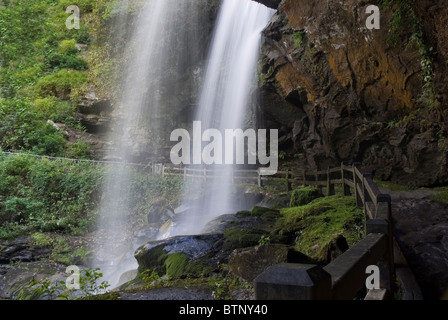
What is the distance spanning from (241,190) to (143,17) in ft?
51.2

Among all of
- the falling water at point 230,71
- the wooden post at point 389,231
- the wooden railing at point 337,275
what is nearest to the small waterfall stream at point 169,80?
the falling water at point 230,71

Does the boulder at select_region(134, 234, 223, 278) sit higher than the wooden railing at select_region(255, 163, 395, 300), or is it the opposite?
the wooden railing at select_region(255, 163, 395, 300)

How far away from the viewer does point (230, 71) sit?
2033cm

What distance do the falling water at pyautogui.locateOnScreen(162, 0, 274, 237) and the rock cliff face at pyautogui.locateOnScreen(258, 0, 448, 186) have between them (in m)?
4.16

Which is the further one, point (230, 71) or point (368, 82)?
point (230, 71)

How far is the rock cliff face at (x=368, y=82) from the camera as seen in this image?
7719 mm

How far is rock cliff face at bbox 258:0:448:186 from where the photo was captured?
7.72 meters

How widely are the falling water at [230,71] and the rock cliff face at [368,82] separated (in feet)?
13.6

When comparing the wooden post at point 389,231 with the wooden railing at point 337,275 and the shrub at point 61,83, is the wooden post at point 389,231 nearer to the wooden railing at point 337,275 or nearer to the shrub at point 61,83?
the wooden railing at point 337,275

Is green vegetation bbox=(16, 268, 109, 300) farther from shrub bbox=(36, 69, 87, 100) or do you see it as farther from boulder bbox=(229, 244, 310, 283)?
shrub bbox=(36, 69, 87, 100)

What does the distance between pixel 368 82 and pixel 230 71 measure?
10780 millimetres

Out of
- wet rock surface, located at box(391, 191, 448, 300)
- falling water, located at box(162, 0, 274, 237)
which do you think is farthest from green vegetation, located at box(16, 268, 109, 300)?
falling water, located at box(162, 0, 274, 237)

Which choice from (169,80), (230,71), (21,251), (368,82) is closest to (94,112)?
(169,80)

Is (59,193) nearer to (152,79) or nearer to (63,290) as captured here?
(152,79)
